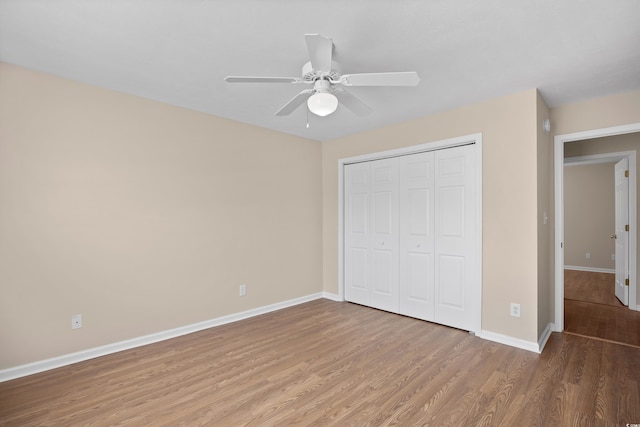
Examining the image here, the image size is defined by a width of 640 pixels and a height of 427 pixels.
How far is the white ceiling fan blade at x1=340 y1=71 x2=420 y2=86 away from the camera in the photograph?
1.85 meters

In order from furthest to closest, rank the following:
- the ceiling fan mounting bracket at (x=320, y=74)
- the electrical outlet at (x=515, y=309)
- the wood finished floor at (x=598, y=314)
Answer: the wood finished floor at (x=598, y=314) < the electrical outlet at (x=515, y=309) < the ceiling fan mounting bracket at (x=320, y=74)

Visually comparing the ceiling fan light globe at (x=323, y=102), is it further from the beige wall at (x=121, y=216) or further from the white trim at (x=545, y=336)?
the white trim at (x=545, y=336)

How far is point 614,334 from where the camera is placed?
10.4 ft

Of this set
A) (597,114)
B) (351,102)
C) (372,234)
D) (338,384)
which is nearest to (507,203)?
(597,114)

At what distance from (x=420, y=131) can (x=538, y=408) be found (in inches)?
112

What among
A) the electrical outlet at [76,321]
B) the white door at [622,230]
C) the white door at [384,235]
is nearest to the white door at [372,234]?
the white door at [384,235]

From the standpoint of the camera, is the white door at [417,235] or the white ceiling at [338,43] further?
the white door at [417,235]

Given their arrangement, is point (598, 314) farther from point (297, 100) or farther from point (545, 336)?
point (297, 100)

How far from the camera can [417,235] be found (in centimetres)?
376

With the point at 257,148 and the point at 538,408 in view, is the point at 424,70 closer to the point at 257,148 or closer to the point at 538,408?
the point at 257,148

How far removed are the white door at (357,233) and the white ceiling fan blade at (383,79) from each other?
7.87 ft

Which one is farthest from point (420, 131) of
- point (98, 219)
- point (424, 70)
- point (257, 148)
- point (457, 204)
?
point (98, 219)

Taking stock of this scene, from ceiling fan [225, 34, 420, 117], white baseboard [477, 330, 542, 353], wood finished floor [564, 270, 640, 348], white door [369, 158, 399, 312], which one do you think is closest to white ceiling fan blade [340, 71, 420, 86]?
ceiling fan [225, 34, 420, 117]

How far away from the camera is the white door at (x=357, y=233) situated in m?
4.34
